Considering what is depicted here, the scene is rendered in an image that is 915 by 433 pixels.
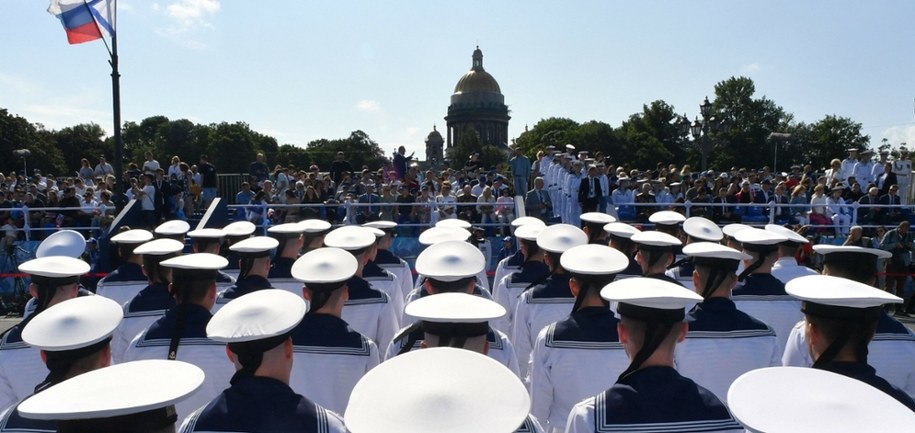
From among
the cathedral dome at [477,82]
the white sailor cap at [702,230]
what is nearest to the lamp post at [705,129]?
the white sailor cap at [702,230]

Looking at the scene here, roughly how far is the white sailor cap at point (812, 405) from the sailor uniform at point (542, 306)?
280cm

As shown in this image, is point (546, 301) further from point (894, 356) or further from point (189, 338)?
point (189, 338)

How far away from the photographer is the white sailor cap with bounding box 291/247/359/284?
374cm

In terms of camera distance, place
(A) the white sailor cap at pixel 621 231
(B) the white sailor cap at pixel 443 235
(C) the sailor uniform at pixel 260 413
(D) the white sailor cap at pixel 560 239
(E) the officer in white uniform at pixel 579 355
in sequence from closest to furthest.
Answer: (C) the sailor uniform at pixel 260 413
(E) the officer in white uniform at pixel 579 355
(D) the white sailor cap at pixel 560 239
(A) the white sailor cap at pixel 621 231
(B) the white sailor cap at pixel 443 235

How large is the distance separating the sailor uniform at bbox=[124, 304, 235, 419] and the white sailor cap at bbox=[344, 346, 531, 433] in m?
2.30

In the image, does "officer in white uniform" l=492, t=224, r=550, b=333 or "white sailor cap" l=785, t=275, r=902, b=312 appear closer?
"white sailor cap" l=785, t=275, r=902, b=312

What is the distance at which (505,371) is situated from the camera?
180 cm

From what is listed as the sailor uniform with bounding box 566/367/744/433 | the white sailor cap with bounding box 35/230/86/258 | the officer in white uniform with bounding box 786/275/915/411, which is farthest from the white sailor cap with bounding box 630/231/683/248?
the white sailor cap with bounding box 35/230/86/258

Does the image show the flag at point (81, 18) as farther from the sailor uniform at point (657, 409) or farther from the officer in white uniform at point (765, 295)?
the sailor uniform at point (657, 409)

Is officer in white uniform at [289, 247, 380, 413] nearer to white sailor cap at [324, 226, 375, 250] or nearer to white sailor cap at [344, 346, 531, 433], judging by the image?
white sailor cap at [344, 346, 531, 433]

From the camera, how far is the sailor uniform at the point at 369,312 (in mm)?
4930

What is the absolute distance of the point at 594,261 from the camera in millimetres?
3793

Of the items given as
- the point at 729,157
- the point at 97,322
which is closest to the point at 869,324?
the point at 97,322

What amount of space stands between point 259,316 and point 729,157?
82.9 m
